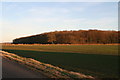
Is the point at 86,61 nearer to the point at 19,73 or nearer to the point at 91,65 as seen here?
the point at 91,65

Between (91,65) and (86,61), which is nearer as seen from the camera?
(91,65)

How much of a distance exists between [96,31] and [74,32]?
18.4 metres

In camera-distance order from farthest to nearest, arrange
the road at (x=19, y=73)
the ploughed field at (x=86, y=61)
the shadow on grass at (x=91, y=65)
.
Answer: the ploughed field at (x=86, y=61), the shadow on grass at (x=91, y=65), the road at (x=19, y=73)

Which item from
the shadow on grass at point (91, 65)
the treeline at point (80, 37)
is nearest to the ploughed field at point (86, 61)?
the shadow on grass at point (91, 65)

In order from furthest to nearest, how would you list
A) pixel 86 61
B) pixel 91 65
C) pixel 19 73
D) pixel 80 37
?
1. pixel 80 37
2. pixel 86 61
3. pixel 91 65
4. pixel 19 73

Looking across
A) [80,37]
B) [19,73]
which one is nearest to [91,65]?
[19,73]

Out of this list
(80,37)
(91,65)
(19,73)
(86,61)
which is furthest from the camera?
(80,37)

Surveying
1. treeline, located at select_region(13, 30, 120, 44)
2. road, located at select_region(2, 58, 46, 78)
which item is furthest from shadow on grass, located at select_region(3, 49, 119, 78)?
treeline, located at select_region(13, 30, 120, 44)

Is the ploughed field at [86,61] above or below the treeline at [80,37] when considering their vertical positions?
below

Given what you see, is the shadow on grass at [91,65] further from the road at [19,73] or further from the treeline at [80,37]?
the treeline at [80,37]

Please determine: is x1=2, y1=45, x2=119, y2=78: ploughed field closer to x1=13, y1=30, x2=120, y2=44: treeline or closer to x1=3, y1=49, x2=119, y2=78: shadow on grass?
x1=3, y1=49, x2=119, y2=78: shadow on grass

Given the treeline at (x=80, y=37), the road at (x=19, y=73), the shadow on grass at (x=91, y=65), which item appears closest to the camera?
the road at (x=19, y=73)

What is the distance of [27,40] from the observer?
513ft

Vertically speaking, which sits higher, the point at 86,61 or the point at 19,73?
the point at 19,73
